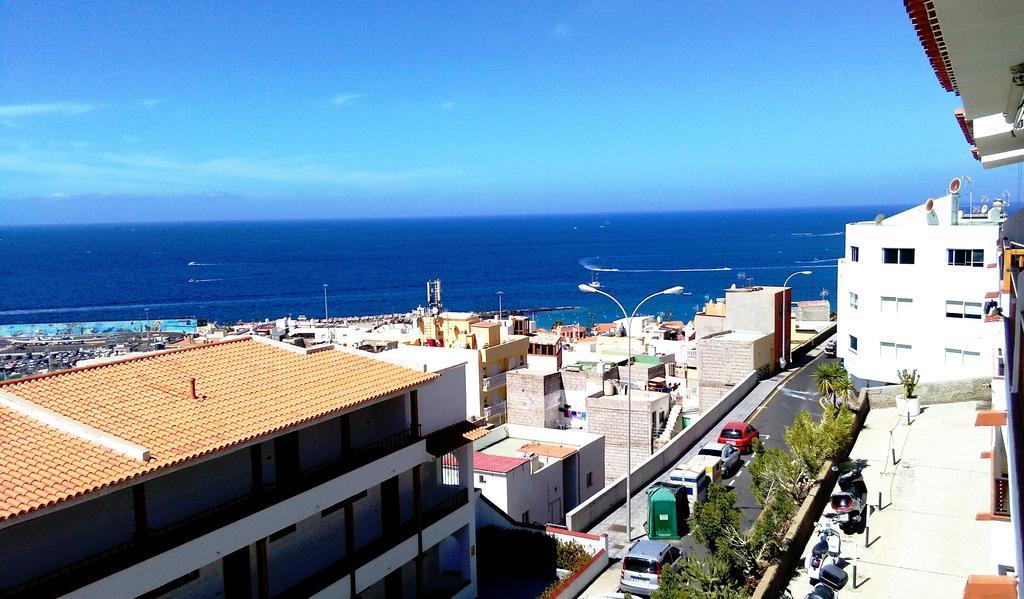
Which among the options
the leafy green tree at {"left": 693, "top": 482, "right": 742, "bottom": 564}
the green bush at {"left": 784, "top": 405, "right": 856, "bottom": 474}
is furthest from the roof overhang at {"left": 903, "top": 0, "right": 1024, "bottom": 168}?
the green bush at {"left": 784, "top": 405, "right": 856, "bottom": 474}

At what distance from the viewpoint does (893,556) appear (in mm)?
20797

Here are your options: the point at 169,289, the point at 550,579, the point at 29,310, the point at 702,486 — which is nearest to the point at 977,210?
the point at 702,486

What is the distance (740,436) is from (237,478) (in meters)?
19.6

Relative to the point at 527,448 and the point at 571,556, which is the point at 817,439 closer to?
the point at 571,556

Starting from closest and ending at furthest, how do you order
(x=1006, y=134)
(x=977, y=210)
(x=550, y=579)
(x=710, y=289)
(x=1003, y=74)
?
(x=1003, y=74)
(x=1006, y=134)
(x=550, y=579)
(x=977, y=210)
(x=710, y=289)

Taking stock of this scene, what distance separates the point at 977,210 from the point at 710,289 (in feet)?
477

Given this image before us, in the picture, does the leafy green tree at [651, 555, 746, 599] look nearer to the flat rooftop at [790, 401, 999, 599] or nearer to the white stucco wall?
the flat rooftop at [790, 401, 999, 599]

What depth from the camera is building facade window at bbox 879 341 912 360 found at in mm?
34688

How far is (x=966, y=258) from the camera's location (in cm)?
3225

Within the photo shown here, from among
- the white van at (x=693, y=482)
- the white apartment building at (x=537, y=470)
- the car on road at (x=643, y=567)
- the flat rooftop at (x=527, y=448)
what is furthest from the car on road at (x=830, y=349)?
the car on road at (x=643, y=567)

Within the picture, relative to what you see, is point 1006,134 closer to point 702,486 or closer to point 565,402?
point 702,486

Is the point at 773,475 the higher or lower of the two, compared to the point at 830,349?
higher

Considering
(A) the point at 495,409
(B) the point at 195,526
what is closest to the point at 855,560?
(B) the point at 195,526

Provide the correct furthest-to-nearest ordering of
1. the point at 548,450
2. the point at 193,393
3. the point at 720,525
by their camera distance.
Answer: the point at 548,450, the point at 720,525, the point at 193,393
